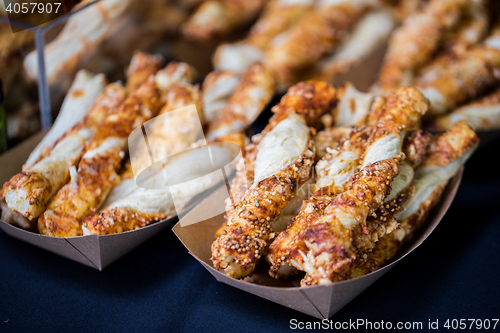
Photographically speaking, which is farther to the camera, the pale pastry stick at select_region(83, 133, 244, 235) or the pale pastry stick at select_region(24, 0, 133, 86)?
the pale pastry stick at select_region(24, 0, 133, 86)

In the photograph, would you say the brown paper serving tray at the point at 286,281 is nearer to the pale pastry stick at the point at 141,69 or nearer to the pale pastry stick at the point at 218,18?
the pale pastry stick at the point at 141,69

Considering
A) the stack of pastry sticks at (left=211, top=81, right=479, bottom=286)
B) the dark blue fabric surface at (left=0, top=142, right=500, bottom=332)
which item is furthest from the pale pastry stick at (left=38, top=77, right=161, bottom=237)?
the stack of pastry sticks at (left=211, top=81, right=479, bottom=286)

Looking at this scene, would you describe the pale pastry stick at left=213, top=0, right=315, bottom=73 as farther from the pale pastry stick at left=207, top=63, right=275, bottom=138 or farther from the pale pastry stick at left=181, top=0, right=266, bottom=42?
the pale pastry stick at left=207, top=63, right=275, bottom=138

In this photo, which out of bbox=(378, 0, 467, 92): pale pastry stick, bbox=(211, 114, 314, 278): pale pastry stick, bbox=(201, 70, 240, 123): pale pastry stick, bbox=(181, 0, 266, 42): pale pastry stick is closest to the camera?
bbox=(211, 114, 314, 278): pale pastry stick

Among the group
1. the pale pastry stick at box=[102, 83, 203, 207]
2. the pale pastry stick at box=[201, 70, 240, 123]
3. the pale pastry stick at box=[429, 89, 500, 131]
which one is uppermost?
the pale pastry stick at box=[102, 83, 203, 207]

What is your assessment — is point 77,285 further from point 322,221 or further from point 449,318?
point 449,318

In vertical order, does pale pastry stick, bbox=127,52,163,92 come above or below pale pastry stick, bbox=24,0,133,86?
below

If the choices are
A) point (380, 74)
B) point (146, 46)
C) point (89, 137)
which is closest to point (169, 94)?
point (89, 137)

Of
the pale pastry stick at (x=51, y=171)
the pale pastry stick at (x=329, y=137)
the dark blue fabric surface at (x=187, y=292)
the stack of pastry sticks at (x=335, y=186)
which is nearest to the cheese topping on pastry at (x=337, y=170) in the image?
the stack of pastry sticks at (x=335, y=186)
